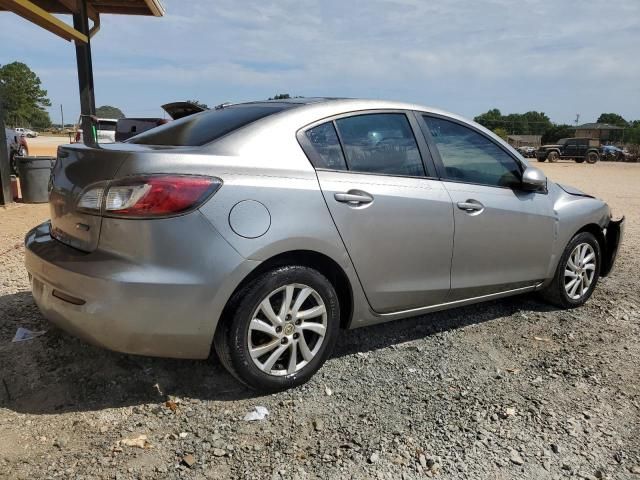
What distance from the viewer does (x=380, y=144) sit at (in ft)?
10.8

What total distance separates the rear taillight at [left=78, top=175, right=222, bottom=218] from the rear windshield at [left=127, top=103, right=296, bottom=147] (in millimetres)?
440

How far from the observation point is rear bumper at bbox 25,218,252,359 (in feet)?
8.09

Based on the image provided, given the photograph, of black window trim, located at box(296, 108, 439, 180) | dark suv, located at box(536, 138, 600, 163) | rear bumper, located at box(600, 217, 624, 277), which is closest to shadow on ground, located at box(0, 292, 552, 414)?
black window trim, located at box(296, 108, 439, 180)

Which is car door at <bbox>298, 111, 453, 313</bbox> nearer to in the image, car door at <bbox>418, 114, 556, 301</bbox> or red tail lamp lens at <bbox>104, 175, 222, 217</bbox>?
car door at <bbox>418, 114, 556, 301</bbox>

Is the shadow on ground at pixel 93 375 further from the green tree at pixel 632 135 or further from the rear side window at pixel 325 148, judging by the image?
the green tree at pixel 632 135

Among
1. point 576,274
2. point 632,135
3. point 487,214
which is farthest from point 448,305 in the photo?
point 632,135

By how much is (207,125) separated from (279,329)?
51.2 inches

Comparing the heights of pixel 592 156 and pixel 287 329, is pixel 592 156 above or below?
below

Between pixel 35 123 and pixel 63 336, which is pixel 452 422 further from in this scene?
pixel 35 123

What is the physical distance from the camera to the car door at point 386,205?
2.99 meters

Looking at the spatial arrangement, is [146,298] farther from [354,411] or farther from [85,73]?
[85,73]

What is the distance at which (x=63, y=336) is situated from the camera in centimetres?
349

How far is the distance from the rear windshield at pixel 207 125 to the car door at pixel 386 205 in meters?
0.37

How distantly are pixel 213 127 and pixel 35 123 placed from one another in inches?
4219
